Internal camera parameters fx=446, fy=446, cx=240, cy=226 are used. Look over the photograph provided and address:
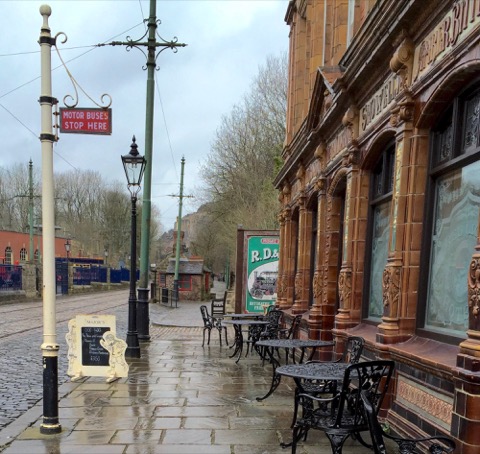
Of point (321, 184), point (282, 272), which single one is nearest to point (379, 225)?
point (321, 184)

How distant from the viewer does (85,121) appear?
493 cm

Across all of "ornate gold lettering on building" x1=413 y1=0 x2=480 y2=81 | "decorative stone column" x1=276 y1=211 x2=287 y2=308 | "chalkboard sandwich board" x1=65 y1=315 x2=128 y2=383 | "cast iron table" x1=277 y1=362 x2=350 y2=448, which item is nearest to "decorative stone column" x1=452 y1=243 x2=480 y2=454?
"cast iron table" x1=277 y1=362 x2=350 y2=448

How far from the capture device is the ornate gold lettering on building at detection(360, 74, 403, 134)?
17.3ft

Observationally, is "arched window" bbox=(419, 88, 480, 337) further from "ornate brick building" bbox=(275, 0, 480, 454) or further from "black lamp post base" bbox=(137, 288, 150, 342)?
"black lamp post base" bbox=(137, 288, 150, 342)

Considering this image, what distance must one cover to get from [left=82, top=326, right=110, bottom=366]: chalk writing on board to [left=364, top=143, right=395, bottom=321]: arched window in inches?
157

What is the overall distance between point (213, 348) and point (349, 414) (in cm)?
689

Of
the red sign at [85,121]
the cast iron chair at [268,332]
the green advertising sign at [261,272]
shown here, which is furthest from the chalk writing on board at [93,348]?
the green advertising sign at [261,272]

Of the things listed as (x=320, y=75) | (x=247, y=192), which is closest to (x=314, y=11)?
(x=320, y=75)

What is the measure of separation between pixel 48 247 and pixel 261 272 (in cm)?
1169

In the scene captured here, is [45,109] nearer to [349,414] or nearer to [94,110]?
[94,110]

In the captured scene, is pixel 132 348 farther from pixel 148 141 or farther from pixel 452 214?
pixel 452 214

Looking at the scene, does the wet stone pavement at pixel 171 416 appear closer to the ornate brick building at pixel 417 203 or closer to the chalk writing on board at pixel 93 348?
the chalk writing on board at pixel 93 348

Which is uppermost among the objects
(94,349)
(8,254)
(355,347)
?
(355,347)

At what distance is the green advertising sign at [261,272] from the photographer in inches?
625
